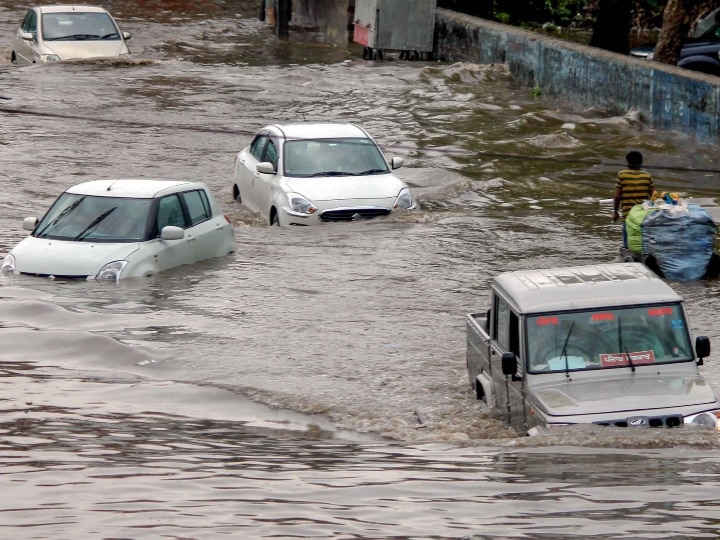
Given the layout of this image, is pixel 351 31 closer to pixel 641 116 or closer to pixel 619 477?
pixel 641 116

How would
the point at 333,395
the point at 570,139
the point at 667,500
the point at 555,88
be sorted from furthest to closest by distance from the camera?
the point at 555,88 < the point at 570,139 < the point at 333,395 < the point at 667,500

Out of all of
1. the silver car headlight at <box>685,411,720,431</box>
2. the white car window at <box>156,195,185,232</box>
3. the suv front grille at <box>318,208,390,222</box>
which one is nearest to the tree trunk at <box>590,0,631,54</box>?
the suv front grille at <box>318,208,390,222</box>

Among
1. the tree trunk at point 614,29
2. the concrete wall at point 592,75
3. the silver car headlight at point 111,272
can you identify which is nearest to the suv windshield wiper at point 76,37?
the concrete wall at point 592,75

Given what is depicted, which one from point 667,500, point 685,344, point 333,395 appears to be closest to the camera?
point 667,500

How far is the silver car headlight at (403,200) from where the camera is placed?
18.0 meters

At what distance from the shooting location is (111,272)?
14227 mm

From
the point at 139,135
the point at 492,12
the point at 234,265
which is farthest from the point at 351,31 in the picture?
the point at 234,265

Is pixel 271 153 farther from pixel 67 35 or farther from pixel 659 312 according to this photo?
pixel 67 35

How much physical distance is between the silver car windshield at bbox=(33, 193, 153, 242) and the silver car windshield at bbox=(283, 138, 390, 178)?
11.9ft

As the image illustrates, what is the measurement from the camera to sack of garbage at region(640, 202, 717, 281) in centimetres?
1486

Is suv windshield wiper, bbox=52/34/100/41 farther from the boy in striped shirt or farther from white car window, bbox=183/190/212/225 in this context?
the boy in striped shirt

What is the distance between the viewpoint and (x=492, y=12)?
42.8m

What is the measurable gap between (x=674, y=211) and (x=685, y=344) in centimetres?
548

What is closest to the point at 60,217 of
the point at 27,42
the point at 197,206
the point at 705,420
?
the point at 197,206
